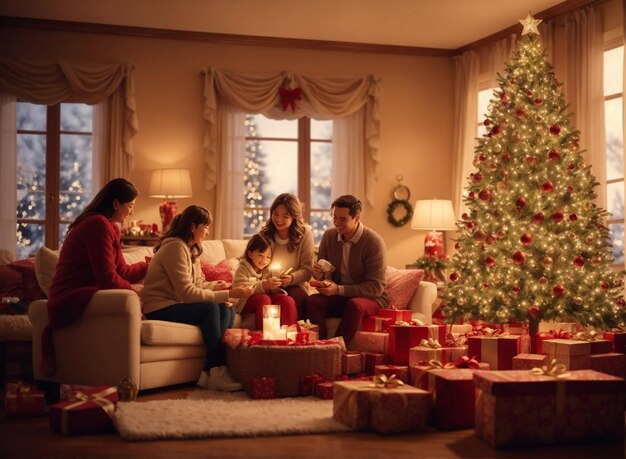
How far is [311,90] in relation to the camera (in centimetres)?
803

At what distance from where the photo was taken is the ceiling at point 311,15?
6906mm

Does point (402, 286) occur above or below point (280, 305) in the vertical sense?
above

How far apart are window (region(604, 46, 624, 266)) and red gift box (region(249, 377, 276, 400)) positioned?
3466 millimetres

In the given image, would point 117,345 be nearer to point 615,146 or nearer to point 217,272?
point 217,272

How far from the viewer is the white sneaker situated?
4.41 metres

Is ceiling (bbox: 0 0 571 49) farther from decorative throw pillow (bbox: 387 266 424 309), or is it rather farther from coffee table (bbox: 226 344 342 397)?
coffee table (bbox: 226 344 342 397)

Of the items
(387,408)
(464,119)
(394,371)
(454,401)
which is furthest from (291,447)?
(464,119)

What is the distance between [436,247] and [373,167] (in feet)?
3.94

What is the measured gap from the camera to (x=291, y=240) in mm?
5246

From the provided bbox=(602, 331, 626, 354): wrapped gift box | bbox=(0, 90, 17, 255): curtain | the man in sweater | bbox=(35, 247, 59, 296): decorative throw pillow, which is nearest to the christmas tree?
bbox=(602, 331, 626, 354): wrapped gift box

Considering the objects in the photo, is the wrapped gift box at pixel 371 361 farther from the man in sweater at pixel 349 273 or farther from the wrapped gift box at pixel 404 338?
the man in sweater at pixel 349 273

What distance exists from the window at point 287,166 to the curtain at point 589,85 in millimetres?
2619

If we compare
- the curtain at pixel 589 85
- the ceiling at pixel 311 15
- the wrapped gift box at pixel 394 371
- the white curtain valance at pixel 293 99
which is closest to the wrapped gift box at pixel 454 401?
the wrapped gift box at pixel 394 371

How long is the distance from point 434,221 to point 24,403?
4558 mm
